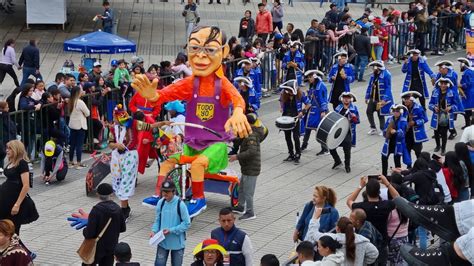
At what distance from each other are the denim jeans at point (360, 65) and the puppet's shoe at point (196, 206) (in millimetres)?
12743

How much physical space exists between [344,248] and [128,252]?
2.17m

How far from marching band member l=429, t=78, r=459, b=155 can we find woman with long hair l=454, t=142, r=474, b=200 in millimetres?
4989

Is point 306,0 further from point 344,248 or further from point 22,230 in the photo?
point 344,248

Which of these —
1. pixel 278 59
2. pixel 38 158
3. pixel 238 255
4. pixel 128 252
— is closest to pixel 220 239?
pixel 238 255

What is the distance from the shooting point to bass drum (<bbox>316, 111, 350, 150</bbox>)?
17953 mm

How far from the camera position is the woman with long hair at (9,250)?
10570 mm

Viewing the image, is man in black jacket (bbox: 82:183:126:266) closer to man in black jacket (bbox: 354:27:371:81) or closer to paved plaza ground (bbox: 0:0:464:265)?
paved plaza ground (bbox: 0:0:464:265)

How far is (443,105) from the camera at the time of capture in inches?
771

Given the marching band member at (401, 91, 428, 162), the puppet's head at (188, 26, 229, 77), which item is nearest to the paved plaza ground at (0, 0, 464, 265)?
the marching band member at (401, 91, 428, 162)

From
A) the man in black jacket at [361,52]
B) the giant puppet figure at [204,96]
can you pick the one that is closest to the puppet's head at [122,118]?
the giant puppet figure at [204,96]

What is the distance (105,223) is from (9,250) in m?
1.49

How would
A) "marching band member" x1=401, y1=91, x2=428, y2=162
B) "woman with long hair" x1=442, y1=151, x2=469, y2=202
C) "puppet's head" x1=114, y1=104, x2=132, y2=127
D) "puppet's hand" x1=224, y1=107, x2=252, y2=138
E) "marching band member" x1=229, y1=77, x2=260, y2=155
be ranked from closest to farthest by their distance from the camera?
"woman with long hair" x1=442, y1=151, x2=469, y2=202
"puppet's hand" x1=224, y1=107, x2=252, y2=138
"puppet's head" x1=114, y1=104, x2=132, y2=127
"marching band member" x1=401, y1=91, x2=428, y2=162
"marching band member" x1=229, y1=77, x2=260, y2=155

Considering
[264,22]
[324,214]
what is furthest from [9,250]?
[264,22]

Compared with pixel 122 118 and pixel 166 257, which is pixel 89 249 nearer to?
pixel 166 257
